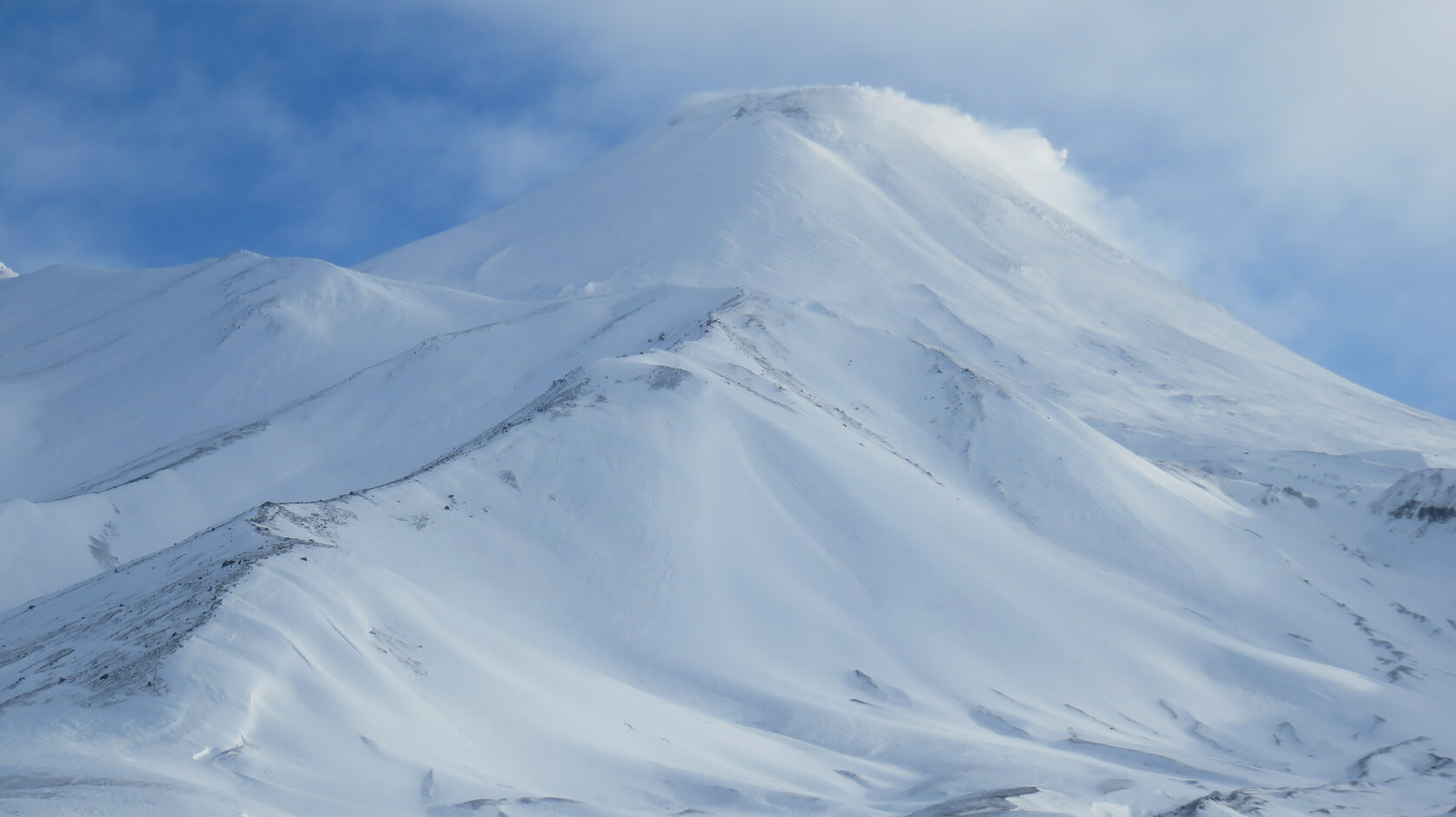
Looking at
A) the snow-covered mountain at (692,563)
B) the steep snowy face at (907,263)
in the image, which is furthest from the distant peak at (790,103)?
the snow-covered mountain at (692,563)

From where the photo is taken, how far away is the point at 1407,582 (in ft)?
133

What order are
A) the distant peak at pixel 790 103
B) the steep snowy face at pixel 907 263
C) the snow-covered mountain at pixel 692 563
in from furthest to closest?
the distant peak at pixel 790 103 < the steep snowy face at pixel 907 263 < the snow-covered mountain at pixel 692 563

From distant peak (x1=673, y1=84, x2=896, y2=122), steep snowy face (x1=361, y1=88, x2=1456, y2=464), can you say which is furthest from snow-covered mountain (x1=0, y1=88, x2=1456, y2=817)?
distant peak (x1=673, y1=84, x2=896, y2=122)

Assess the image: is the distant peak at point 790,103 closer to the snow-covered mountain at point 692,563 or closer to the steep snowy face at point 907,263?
the steep snowy face at point 907,263

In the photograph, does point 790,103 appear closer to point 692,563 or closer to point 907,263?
point 907,263

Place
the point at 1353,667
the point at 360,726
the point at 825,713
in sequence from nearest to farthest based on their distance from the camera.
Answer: the point at 360,726, the point at 825,713, the point at 1353,667

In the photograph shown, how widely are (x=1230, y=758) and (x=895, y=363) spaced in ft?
75.5

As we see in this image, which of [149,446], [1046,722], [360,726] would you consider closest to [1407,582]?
[1046,722]

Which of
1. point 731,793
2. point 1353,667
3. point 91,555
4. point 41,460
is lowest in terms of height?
point 731,793

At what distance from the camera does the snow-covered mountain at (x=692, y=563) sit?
616 inches

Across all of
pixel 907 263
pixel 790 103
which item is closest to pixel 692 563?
pixel 907 263

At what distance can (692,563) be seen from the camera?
2559cm

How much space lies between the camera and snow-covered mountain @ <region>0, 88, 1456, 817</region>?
51.4 feet

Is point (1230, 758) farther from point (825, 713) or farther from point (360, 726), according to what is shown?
point (360, 726)
